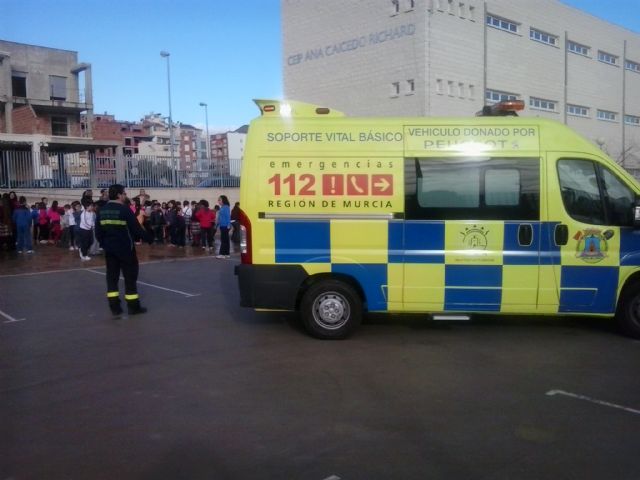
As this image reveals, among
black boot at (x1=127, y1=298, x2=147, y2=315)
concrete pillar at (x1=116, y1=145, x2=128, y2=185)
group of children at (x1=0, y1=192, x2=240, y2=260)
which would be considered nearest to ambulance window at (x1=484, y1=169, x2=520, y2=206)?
black boot at (x1=127, y1=298, x2=147, y2=315)

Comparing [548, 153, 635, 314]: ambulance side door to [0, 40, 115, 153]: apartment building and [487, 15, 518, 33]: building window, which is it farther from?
[0, 40, 115, 153]: apartment building

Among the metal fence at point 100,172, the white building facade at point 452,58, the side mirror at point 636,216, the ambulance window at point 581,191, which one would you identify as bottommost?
the side mirror at point 636,216

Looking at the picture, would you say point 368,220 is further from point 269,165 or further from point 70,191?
point 70,191

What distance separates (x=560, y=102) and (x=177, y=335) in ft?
130

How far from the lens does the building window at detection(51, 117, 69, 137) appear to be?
4988 centimetres

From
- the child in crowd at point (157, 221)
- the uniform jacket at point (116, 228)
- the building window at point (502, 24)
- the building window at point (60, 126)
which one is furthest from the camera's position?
the building window at point (60, 126)

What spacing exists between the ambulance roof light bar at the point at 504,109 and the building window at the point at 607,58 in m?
42.8

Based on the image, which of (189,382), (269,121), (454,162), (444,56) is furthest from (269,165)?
(444,56)

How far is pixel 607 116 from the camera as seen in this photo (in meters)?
46.2

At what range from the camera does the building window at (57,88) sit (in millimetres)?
49500

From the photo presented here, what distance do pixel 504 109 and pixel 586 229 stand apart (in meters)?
1.73

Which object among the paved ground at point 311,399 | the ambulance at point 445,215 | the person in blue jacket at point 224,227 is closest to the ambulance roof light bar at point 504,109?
the ambulance at point 445,215

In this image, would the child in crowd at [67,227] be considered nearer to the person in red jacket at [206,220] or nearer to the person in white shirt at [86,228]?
the person in white shirt at [86,228]

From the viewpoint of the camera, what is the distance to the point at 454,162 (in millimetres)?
7035
